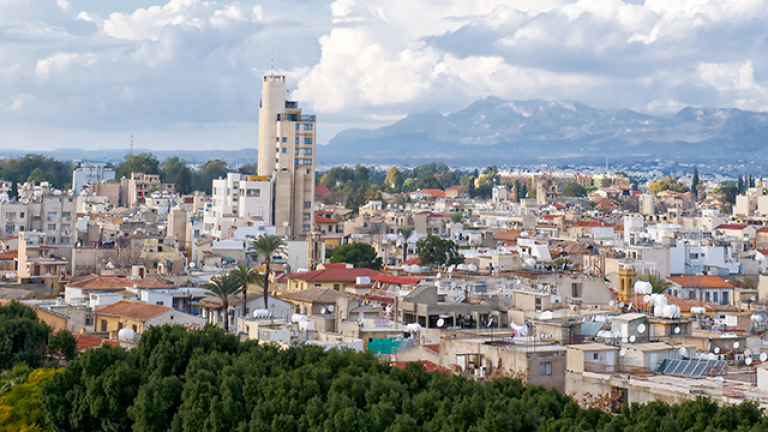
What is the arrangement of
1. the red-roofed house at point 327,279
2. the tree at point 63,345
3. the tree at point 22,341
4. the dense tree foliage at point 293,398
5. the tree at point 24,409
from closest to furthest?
1. the dense tree foliage at point 293,398
2. the tree at point 24,409
3. the tree at point 22,341
4. the tree at point 63,345
5. the red-roofed house at point 327,279

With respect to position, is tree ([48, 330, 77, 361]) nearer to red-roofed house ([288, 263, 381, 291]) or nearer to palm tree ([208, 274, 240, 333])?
palm tree ([208, 274, 240, 333])

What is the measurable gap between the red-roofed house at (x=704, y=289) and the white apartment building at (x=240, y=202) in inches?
1099

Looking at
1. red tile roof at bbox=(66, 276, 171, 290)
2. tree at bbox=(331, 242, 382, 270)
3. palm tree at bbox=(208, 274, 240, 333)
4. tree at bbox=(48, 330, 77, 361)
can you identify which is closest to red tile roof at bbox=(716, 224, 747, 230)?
tree at bbox=(331, 242, 382, 270)

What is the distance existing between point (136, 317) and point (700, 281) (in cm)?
2722

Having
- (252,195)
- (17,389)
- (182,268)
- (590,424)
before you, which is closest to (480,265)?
(182,268)

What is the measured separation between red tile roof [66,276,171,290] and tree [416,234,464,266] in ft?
56.5

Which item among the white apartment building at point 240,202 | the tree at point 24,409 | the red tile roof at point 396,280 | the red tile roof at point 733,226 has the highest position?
the white apartment building at point 240,202

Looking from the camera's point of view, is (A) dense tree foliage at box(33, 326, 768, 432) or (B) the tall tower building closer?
(A) dense tree foliage at box(33, 326, 768, 432)

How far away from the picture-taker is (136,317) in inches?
1499

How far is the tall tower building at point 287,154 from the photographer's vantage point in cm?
7975

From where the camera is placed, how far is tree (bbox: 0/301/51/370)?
30.1 m

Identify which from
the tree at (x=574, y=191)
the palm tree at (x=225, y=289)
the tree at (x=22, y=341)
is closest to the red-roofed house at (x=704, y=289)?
the palm tree at (x=225, y=289)

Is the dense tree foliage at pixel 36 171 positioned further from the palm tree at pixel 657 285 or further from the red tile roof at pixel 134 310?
the red tile roof at pixel 134 310

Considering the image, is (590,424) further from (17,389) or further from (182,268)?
Result: (182,268)
